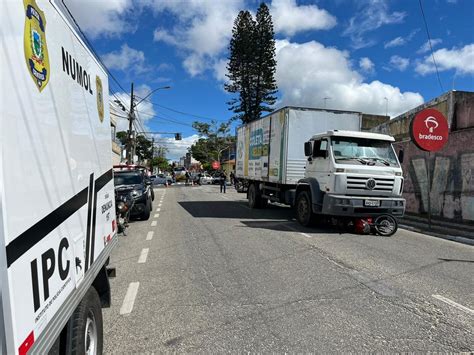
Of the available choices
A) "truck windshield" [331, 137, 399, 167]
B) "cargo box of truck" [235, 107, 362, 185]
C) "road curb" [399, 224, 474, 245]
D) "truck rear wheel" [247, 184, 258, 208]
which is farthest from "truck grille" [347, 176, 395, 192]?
"truck rear wheel" [247, 184, 258, 208]

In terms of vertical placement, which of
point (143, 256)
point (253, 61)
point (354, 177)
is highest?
point (253, 61)

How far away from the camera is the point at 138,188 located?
42.8 ft

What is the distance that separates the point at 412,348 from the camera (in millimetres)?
3705

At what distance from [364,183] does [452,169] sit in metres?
5.70

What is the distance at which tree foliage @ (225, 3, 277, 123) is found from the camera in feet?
145

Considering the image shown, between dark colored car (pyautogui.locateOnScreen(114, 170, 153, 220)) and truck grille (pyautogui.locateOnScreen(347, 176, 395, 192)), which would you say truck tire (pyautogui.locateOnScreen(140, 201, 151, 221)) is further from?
truck grille (pyautogui.locateOnScreen(347, 176, 395, 192))

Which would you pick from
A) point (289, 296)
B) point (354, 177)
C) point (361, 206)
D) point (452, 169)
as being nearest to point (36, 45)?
point (289, 296)

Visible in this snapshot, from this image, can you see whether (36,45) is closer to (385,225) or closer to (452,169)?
(385,225)

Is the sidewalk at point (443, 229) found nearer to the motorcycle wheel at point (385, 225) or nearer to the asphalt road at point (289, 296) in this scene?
the asphalt road at point (289, 296)

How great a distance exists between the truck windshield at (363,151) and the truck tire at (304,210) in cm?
158

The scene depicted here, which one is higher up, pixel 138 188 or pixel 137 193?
pixel 138 188

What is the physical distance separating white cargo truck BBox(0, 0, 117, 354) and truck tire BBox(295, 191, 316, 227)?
27.2 ft

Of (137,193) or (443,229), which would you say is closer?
(443,229)

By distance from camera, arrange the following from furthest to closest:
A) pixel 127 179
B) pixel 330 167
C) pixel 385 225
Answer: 1. pixel 127 179
2. pixel 385 225
3. pixel 330 167
